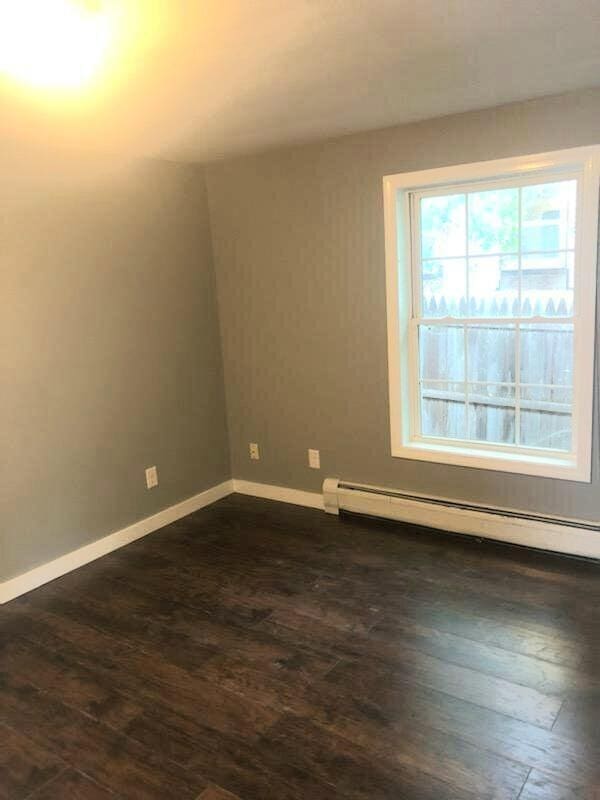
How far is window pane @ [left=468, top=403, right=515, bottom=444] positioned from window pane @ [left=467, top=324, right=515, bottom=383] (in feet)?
0.53

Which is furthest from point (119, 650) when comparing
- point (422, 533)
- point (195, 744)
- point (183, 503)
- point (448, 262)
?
point (448, 262)

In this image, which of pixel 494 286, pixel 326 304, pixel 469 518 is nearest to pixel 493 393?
pixel 494 286

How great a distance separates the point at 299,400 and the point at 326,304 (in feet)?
2.14

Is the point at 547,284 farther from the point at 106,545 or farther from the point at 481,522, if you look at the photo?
the point at 106,545

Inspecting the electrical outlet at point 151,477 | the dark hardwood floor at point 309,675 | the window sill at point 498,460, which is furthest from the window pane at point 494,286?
the electrical outlet at point 151,477

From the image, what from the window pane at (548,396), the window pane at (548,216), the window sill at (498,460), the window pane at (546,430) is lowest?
the window sill at (498,460)

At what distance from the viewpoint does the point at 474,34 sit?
2.10m

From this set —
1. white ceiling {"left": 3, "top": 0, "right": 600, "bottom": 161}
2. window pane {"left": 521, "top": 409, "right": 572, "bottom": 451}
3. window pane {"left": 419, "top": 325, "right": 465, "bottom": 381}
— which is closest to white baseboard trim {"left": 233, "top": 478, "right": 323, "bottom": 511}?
window pane {"left": 419, "top": 325, "right": 465, "bottom": 381}

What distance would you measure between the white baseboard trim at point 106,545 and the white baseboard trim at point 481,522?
88 centimetres

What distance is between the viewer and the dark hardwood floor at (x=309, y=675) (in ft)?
6.23

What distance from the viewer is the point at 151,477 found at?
3.80 metres

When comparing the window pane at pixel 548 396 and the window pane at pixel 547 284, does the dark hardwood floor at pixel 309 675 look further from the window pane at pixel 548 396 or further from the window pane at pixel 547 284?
the window pane at pixel 547 284

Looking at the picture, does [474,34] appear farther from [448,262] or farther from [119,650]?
[119,650]

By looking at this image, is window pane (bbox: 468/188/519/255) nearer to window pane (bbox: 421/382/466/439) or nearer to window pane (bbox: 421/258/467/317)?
window pane (bbox: 421/258/467/317)
